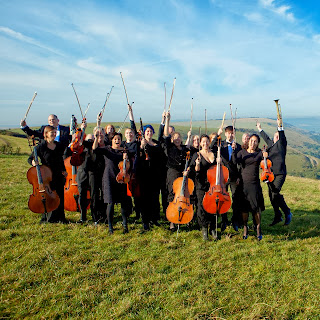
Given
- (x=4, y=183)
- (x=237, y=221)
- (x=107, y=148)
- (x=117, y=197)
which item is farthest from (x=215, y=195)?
(x=4, y=183)

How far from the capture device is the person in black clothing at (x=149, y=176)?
5.70 m

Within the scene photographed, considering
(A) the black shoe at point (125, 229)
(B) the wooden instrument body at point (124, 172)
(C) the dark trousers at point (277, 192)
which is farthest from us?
(C) the dark trousers at point (277, 192)

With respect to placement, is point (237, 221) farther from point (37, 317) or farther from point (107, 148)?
point (37, 317)

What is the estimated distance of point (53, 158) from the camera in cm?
540

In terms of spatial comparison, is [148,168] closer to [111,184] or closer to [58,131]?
[111,184]

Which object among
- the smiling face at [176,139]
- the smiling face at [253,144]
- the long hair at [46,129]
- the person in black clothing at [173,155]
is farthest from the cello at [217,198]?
the long hair at [46,129]

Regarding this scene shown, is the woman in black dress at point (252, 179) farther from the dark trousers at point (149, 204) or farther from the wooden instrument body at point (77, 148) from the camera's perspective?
the wooden instrument body at point (77, 148)

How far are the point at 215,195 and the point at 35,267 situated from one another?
350 centimetres

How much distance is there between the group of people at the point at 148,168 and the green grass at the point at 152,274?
1.74 ft

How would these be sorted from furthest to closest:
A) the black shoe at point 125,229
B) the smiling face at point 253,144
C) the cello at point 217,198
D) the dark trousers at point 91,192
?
1. the dark trousers at point 91,192
2. the black shoe at point 125,229
3. the smiling face at point 253,144
4. the cello at point 217,198

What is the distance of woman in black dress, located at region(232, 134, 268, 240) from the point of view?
516 cm

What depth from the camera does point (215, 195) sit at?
15.7ft

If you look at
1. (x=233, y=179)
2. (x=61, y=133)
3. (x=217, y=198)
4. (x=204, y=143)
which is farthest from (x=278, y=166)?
(x=61, y=133)

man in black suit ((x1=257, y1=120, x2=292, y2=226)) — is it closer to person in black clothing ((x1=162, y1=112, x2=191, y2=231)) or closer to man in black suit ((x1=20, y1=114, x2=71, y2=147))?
person in black clothing ((x1=162, y1=112, x2=191, y2=231))
